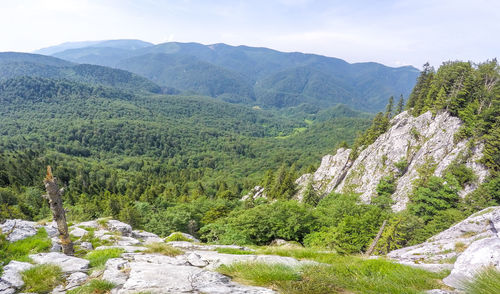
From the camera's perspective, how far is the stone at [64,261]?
658 centimetres

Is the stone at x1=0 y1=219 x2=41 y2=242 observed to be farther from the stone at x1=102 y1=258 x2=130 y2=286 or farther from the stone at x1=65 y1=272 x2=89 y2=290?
the stone at x1=102 y1=258 x2=130 y2=286

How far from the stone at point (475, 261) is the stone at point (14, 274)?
9.80m

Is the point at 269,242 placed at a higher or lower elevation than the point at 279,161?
higher

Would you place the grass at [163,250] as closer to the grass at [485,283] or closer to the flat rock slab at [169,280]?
the flat rock slab at [169,280]

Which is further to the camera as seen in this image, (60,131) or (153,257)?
(60,131)

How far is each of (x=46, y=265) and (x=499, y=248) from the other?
37.0 feet

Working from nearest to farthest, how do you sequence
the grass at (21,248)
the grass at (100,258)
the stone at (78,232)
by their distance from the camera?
the grass at (100,258) < the grass at (21,248) < the stone at (78,232)

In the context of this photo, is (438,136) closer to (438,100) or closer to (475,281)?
(438,100)

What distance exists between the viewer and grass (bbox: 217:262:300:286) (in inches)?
194

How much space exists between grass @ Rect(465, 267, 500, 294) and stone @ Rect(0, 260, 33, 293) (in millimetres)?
9625

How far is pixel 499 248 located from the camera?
4.87 metres

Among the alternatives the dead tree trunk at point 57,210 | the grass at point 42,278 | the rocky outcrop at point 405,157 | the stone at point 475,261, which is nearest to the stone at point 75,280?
the grass at point 42,278

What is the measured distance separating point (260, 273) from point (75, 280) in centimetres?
497

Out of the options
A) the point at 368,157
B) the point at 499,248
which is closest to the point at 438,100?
the point at 368,157
